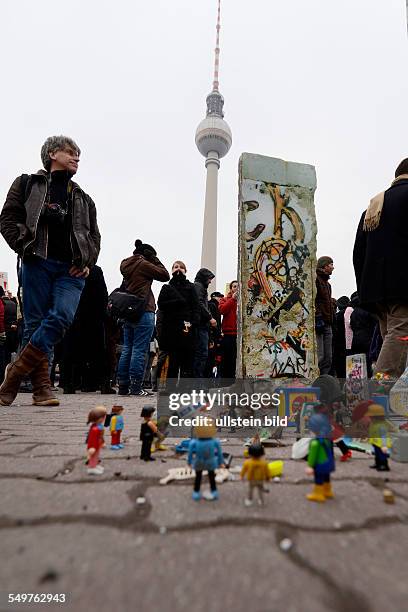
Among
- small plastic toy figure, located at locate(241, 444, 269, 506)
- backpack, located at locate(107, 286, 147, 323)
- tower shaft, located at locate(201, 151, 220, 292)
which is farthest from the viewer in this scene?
tower shaft, located at locate(201, 151, 220, 292)

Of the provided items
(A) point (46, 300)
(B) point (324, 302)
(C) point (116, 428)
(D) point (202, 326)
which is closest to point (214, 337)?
(D) point (202, 326)

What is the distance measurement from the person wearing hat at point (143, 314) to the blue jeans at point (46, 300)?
2.00m

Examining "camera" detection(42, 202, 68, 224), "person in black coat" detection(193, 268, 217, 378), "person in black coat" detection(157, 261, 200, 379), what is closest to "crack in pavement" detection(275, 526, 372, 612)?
"camera" detection(42, 202, 68, 224)

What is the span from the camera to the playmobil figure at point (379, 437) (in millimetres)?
1369

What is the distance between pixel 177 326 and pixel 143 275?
3.53 ft

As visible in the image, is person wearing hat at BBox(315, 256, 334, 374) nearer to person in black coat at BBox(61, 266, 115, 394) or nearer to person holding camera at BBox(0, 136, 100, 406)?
person in black coat at BBox(61, 266, 115, 394)

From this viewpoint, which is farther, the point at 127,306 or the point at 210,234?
the point at 210,234

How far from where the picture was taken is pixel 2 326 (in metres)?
6.20

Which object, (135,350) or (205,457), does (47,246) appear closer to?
(135,350)

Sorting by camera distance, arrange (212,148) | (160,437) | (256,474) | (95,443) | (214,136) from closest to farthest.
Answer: (256,474), (95,443), (160,437), (214,136), (212,148)

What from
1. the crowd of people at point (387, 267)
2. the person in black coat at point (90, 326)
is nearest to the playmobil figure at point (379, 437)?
the crowd of people at point (387, 267)

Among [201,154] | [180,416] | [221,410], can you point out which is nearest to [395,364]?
[221,410]

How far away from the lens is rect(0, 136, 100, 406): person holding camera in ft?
10.3

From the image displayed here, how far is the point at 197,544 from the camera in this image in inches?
29.4
